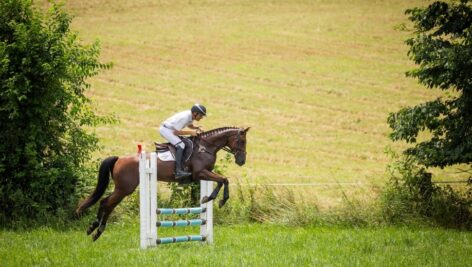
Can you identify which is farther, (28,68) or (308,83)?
(308,83)

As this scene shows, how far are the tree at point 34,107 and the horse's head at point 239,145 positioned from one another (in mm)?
4504

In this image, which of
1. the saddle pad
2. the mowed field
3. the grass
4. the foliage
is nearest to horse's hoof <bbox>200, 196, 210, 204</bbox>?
the grass

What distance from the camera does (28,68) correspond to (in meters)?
14.9

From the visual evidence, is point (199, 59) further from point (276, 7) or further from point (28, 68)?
point (28, 68)

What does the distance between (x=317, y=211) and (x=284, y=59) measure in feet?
82.3

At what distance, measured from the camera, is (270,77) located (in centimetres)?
3691

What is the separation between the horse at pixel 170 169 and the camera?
40.1 ft

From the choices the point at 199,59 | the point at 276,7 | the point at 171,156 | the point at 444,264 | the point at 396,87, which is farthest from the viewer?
the point at 276,7

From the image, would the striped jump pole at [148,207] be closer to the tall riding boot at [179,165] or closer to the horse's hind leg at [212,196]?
the horse's hind leg at [212,196]

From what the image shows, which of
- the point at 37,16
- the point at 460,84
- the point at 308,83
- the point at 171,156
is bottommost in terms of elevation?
the point at 308,83

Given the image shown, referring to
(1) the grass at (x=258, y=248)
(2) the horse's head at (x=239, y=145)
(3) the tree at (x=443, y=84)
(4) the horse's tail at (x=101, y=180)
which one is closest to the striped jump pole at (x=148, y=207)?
(1) the grass at (x=258, y=248)

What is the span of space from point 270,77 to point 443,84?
22447mm

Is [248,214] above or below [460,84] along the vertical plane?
below

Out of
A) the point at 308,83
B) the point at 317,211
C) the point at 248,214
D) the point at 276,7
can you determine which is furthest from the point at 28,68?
the point at 276,7
